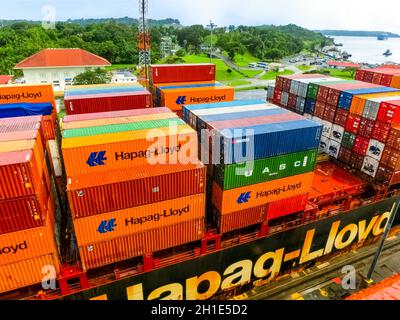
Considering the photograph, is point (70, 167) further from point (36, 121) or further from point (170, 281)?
point (170, 281)

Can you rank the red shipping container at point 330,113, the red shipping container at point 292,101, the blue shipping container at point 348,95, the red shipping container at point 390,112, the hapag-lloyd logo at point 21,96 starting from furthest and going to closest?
the red shipping container at point 292,101 → the red shipping container at point 330,113 → the blue shipping container at point 348,95 → the hapag-lloyd logo at point 21,96 → the red shipping container at point 390,112


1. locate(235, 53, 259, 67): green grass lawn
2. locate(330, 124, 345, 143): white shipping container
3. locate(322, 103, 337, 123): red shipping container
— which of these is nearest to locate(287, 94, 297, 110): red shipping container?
locate(322, 103, 337, 123): red shipping container

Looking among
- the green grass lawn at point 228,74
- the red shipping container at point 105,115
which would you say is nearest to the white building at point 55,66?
the green grass lawn at point 228,74

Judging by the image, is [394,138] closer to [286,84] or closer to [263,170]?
[263,170]

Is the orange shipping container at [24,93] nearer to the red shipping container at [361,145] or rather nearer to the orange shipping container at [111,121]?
the orange shipping container at [111,121]

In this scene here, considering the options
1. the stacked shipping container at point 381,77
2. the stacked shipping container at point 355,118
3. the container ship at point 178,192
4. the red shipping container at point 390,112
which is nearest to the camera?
the container ship at point 178,192

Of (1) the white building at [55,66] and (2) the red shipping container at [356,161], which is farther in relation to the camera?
(1) the white building at [55,66]
